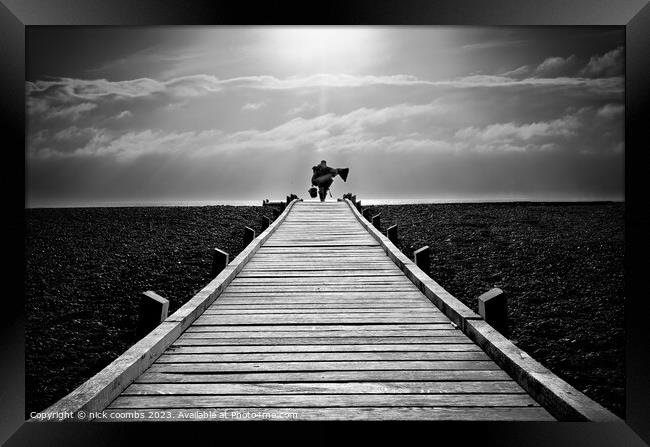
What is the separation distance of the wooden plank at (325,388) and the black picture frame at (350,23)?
0.71m

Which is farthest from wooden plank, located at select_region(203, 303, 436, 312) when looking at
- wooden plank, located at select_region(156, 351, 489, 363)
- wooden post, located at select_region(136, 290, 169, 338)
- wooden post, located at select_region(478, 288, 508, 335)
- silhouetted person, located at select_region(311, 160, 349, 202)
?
silhouetted person, located at select_region(311, 160, 349, 202)

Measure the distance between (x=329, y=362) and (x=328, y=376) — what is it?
270 millimetres

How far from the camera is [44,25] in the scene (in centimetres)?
269

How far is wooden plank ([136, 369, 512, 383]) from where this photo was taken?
10.8 feet

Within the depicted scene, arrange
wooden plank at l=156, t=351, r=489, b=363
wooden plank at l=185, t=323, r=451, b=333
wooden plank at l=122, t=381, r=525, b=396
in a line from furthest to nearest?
wooden plank at l=185, t=323, r=451, b=333 → wooden plank at l=156, t=351, r=489, b=363 → wooden plank at l=122, t=381, r=525, b=396

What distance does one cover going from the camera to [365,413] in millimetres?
2816

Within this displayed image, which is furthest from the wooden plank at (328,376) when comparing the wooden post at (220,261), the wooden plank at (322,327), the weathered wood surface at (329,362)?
the wooden post at (220,261)

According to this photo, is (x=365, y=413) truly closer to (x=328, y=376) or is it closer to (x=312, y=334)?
(x=328, y=376)

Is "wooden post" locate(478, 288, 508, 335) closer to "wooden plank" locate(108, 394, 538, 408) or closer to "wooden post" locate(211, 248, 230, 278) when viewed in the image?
"wooden plank" locate(108, 394, 538, 408)

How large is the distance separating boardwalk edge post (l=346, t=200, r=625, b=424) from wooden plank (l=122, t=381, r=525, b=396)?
0.13m

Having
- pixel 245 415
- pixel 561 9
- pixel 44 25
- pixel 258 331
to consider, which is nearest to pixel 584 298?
pixel 258 331

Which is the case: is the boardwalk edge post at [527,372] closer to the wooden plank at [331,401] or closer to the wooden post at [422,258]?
the wooden plank at [331,401]

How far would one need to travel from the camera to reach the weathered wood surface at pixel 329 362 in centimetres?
293
